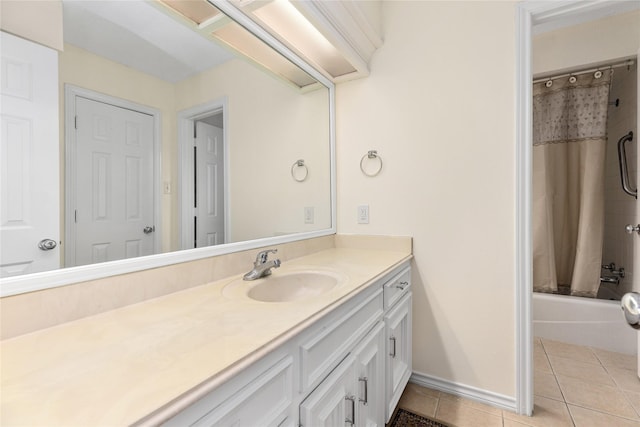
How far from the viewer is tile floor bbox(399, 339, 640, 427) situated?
137 centimetres

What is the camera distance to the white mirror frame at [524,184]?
1.36 metres

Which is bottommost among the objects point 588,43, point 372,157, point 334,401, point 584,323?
point 584,323

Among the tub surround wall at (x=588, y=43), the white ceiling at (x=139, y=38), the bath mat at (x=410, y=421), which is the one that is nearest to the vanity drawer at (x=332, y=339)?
the bath mat at (x=410, y=421)

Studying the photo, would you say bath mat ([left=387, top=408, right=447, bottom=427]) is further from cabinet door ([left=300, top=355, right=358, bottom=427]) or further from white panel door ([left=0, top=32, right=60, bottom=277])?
white panel door ([left=0, top=32, right=60, bottom=277])

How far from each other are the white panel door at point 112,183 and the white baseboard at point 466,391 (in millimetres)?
1622

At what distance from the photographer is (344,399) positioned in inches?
35.8

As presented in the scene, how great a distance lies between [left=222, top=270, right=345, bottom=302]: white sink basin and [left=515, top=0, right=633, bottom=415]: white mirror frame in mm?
949

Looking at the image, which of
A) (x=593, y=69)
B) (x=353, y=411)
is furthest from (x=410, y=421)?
(x=593, y=69)

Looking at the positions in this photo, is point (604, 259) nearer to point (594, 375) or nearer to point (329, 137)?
point (594, 375)

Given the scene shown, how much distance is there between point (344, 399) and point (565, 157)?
8.91 feet

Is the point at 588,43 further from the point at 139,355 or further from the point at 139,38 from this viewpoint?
the point at 139,355

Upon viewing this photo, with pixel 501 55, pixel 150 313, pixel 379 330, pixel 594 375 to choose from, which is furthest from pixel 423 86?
pixel 594 375

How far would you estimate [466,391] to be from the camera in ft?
5.08

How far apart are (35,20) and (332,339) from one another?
1147 mm
